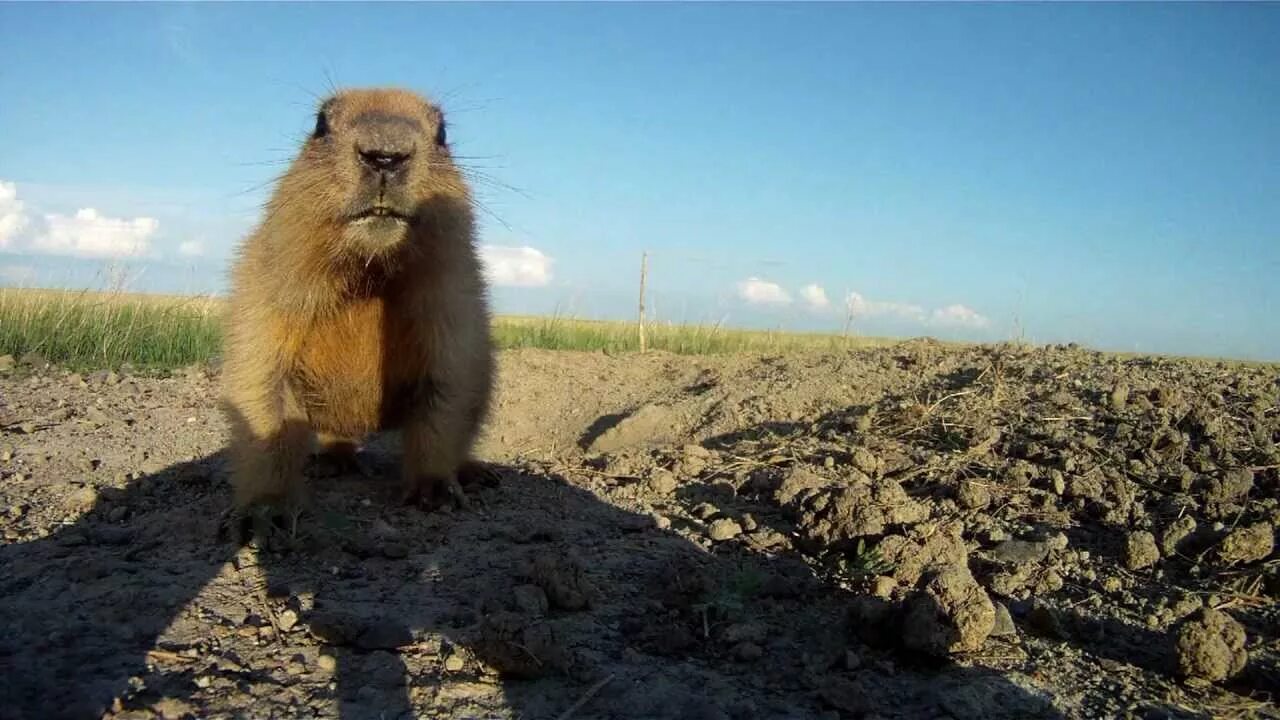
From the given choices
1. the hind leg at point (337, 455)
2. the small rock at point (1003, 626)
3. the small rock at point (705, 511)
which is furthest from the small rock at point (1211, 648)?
the hind leg at point (337, 455)

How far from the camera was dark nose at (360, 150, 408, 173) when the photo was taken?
320cm

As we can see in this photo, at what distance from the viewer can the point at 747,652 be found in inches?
100

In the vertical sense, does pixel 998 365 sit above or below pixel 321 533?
above

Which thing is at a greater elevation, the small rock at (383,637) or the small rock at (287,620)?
the small rock at (383,637)

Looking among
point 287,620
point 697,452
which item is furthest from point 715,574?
point 697,452

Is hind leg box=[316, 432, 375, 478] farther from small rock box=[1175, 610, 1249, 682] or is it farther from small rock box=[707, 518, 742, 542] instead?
small rock box=[1175, 610, 1249, 682]

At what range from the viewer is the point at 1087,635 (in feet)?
8.98

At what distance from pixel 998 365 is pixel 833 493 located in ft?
9.63

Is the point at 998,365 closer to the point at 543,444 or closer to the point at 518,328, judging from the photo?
the point at 543,444

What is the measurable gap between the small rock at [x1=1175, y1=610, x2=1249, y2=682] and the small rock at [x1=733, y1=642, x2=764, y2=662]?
3.77ft

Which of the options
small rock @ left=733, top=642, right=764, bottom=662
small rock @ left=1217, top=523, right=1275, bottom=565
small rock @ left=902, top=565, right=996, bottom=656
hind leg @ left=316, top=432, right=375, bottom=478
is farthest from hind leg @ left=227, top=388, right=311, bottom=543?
small rock @ left=1217, top=523, right=1275, bottom=565

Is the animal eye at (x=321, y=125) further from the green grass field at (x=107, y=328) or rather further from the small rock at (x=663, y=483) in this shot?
the green grass field at (x=107, y=328)

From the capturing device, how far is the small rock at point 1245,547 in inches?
122

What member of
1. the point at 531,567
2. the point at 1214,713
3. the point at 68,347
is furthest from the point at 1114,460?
the point at 68,347
